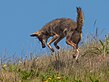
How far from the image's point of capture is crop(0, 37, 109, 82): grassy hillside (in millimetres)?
9945

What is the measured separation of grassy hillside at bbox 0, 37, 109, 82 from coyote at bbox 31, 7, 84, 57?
464 millimetres

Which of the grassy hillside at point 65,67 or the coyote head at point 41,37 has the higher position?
the coyote head at point 41,37

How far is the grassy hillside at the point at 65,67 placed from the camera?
9945mm

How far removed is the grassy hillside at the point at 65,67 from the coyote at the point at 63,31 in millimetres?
464

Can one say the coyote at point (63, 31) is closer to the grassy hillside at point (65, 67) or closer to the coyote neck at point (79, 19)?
the coyote neck at point (79, 19)

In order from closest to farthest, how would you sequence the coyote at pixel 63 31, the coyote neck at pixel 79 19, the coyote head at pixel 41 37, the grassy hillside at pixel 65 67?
the grassy hillside at pixel 65 67 < the coyote neck at pixel 79 19 < the coyote at pixel 63 31 < the coyote head at pixel 41 37

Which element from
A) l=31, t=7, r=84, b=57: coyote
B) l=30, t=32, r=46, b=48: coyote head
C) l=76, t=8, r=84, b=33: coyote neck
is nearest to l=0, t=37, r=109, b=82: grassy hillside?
l=31, t=7, r=84, b=57: coyote

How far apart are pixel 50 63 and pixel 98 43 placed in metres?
2.13

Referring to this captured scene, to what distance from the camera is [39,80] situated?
10.1 meters

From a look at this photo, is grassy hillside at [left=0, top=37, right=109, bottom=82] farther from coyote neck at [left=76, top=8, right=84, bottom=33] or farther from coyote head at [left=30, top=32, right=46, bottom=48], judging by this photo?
coyote head at [left=30, top=32, right=46, bottom=48]

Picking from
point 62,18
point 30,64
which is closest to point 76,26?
point 62,18

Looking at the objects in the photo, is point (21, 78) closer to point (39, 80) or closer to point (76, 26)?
point (39, 80)

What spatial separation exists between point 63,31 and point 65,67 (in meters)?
1.75

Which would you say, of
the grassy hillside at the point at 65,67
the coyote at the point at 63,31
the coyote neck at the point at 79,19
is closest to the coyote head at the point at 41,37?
the coyote at the point at 63,31
